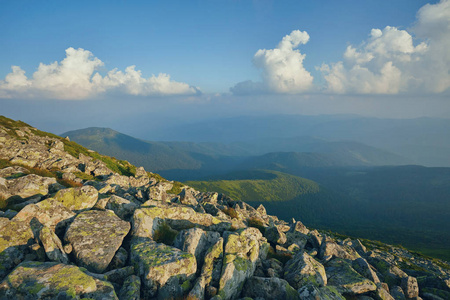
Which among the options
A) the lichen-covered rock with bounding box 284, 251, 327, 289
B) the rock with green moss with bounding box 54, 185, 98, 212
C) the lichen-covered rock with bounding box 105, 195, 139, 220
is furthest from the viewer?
the lichen-covered rock with bounding box 105, 195, 139, 220

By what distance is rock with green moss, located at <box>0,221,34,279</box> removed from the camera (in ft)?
44.2

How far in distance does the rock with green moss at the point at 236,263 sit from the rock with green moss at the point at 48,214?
1413cm

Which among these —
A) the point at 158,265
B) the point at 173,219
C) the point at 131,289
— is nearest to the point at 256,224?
the point at 173,219

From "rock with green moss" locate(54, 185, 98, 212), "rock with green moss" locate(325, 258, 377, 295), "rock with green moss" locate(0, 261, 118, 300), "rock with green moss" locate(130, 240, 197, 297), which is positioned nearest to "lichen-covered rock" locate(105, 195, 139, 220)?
"rock with green moss" locate(54, 185, 98, 212)

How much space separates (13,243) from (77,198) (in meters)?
7.53

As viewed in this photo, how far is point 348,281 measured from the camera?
20.1 m

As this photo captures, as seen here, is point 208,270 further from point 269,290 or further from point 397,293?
point 397,293

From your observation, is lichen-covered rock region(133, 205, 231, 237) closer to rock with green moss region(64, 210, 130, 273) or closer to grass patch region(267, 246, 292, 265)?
rock with green moss region(64, 210, 130, 273)

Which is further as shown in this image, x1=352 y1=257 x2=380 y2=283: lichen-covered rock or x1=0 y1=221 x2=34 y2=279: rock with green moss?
x1=352 y1=257 x2=380 y2=283: lichen-covered rock

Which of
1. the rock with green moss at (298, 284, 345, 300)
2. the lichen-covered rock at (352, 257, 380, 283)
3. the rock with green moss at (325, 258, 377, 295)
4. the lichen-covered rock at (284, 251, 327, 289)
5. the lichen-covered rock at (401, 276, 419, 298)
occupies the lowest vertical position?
the lichen-covered rock at (401, 276, 419, 298)

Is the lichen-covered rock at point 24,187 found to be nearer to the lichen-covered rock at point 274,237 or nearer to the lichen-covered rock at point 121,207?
the lichen-covered rock at point 121,207

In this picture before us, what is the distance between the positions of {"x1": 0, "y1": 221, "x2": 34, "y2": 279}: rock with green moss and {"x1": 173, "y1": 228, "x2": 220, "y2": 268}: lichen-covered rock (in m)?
10.5

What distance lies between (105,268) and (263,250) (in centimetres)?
1467

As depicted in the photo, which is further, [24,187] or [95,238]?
[24,187]
